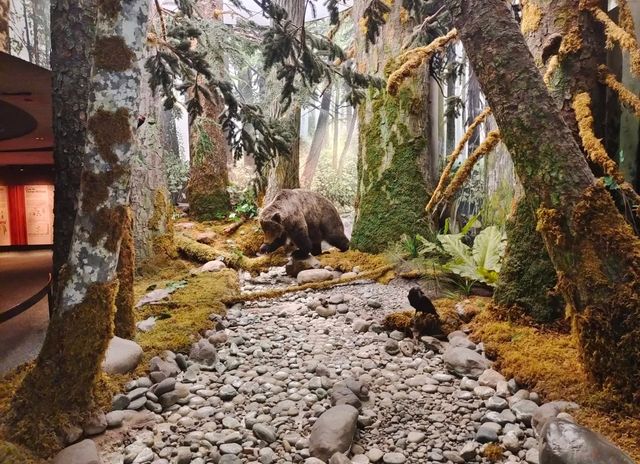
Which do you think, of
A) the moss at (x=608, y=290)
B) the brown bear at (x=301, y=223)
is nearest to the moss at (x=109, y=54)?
the moss at (x=608, y=290)

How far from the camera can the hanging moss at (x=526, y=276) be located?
3.36 metres

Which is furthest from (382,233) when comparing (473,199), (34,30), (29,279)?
(29,279)

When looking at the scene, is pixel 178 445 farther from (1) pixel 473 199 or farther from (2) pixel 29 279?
(1) pixel 473 199

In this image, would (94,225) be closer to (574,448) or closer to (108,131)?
(108,131)

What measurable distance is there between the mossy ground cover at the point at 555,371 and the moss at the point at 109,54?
2831 mm

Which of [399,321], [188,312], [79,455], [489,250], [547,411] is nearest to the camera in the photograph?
[79,455]

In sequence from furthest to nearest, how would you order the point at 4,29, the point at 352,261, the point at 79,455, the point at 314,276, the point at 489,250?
the point at 352,261, the point at 314,276, the point at 489,250, the point at 4,29, the point at 79,455

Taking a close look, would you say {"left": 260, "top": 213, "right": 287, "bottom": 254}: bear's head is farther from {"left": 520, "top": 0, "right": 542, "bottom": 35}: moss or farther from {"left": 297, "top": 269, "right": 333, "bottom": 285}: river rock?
{"left": 520, "top": 0, "right": 542, "bottom": 35}: moss

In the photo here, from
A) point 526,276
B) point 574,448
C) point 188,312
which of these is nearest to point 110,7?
point 188,312

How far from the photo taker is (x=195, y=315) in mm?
4016

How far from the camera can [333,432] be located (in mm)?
2238

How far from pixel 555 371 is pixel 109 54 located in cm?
299

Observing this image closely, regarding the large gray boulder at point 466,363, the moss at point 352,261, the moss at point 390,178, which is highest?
the moss at point 390,178

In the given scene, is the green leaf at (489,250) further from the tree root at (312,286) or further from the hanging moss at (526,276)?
the tree root at (312,286)
